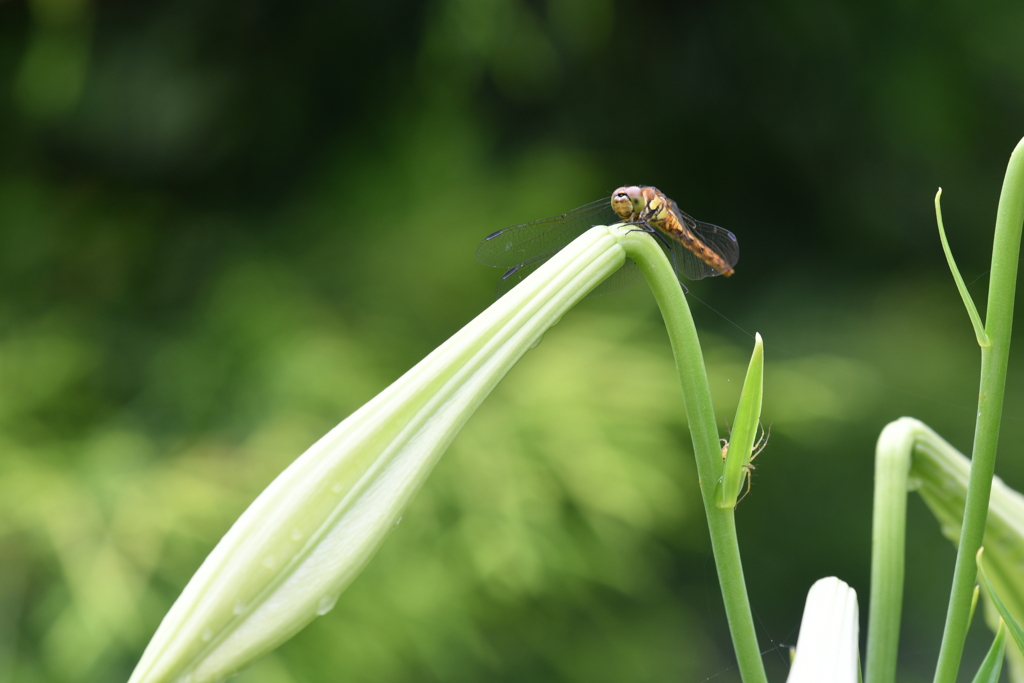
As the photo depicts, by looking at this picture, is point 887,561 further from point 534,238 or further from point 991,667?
point 534,238

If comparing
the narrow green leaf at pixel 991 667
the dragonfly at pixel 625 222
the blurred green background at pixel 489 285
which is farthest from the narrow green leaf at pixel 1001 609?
the blurred green background at pixel 489 285

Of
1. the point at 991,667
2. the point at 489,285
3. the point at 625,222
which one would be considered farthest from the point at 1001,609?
the point at 489,285

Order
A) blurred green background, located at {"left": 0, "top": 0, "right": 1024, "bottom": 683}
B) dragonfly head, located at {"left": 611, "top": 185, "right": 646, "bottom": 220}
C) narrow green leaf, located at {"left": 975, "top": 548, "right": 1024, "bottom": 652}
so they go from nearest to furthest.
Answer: narrow green leaf, located at {"left": 975, "top": 548, "right": 1024, "bottom": 652}, dragonfly head, located at {"left": 611, "top": 185, "right": 646, "bottom": 220}, blurred green background, located at {"left": 0, "top": 0, "right": 1024, "bottom": 683}

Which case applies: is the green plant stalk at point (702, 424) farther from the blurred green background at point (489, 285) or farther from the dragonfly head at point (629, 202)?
the blurred green background at point (489, 285)

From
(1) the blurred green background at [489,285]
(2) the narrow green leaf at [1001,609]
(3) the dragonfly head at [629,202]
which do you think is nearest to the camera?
(2) the narrow green leaf at [1001,609]

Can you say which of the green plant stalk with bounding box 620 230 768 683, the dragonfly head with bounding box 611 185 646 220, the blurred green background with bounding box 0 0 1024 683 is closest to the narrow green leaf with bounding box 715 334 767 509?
the green plant stalk with bounding box 620 230 768 683

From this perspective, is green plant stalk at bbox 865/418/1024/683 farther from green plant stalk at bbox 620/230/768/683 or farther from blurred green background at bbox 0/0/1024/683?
blurred green background at bbox 0/0/1024/683
